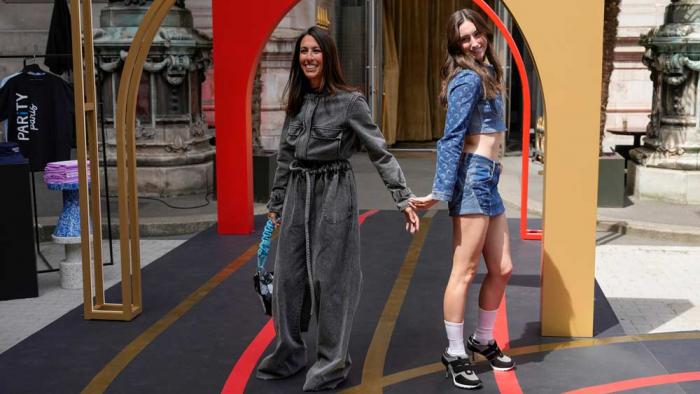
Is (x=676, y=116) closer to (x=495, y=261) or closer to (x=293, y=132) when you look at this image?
(x=495, y=261)

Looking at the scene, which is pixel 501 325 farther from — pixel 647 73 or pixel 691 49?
pixel 647 73

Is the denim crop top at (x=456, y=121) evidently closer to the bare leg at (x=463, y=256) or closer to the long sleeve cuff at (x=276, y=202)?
the bare leg at (x=463, y=256)

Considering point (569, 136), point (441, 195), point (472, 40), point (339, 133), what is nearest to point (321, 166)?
point (339, 133)

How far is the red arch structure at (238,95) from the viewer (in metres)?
8.84

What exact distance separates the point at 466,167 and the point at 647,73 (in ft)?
42.1

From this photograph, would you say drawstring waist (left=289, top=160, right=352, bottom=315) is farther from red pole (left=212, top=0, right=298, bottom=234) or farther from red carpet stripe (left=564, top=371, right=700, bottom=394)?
red pole (left=212, top=0, right=298, bottom=234)

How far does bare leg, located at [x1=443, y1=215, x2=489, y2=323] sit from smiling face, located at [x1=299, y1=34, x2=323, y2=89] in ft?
3.43

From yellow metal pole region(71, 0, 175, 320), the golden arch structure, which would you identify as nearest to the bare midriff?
the golden arch structure

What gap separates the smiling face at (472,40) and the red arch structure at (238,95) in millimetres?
3970

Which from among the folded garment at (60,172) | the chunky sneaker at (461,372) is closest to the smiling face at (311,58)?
the chunky sneaker at (461,372)

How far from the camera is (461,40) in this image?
192 inches

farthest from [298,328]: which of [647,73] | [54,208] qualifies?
[647,73]

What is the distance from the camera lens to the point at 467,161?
492 cm

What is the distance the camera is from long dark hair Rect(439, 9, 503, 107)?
15.9 ft
